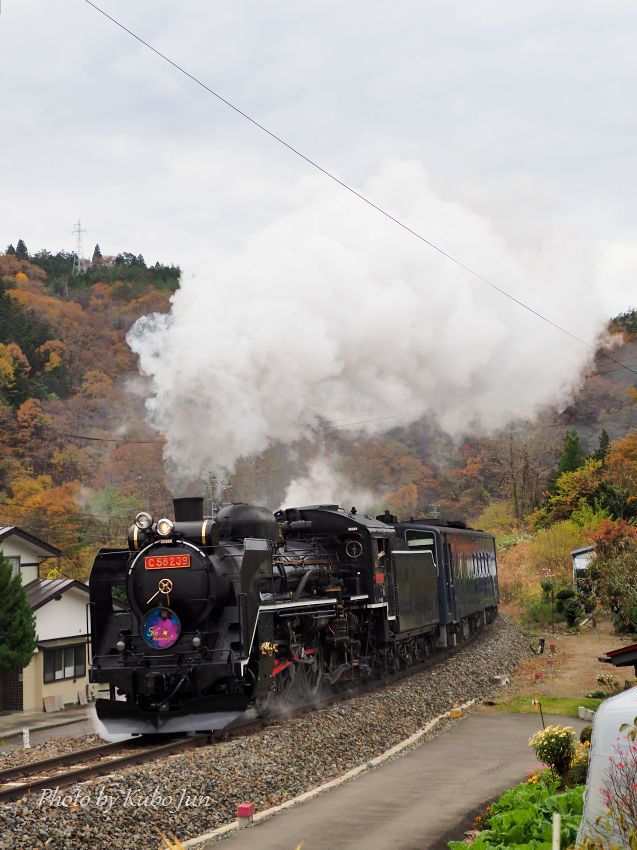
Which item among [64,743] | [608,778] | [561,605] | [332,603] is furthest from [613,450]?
[608,778]

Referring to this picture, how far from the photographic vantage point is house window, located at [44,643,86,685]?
1222 inches

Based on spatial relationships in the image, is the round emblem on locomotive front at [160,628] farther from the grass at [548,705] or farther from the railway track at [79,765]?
the grass at [548,705]

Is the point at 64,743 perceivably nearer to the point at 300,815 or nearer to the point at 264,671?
the point at 264,671

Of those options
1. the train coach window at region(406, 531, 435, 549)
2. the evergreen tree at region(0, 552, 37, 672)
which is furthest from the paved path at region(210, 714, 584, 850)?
the evergreen tree at region(0, 552, 37, 672)

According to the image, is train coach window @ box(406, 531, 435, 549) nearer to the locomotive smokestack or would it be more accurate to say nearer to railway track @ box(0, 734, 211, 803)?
the locomotive smokestack

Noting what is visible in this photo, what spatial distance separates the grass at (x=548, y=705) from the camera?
18.1m

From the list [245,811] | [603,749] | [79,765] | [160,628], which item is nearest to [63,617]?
[160,628]

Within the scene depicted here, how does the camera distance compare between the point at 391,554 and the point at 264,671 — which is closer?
the point at 264,671

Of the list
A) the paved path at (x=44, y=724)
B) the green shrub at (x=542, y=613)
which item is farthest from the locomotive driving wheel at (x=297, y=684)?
the green shrub at (x=542, y=613)

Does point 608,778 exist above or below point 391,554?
below

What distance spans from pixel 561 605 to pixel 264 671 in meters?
26.1

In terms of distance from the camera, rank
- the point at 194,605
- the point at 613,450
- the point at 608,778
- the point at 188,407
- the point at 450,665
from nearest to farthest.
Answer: the point at 608,778, the point at 194,605, the point at 450,665, the point at 188,407, the point at 613,450

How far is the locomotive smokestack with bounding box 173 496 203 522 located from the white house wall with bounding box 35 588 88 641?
56.4ft

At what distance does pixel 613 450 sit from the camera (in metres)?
63.1
